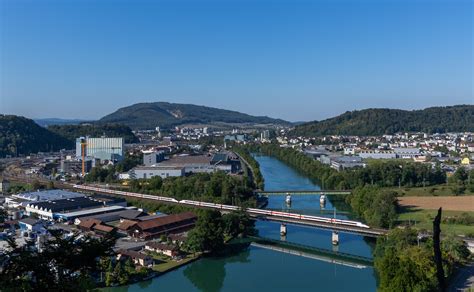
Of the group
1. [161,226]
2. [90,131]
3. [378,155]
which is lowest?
[161,226]

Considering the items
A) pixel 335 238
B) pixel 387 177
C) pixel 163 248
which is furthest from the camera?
pixel 387 177

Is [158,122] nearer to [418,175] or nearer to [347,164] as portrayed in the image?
[347,164]

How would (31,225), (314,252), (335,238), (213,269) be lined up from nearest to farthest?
(213,269) → (314,252) → (335,238) → (31,225)

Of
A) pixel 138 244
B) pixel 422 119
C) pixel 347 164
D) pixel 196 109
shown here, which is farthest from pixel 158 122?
pixel 138 244

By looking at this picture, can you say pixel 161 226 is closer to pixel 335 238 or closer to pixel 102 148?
pixel 335 238

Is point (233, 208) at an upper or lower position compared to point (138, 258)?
upper

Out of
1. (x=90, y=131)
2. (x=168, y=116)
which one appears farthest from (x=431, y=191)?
(x=168, y=116)
